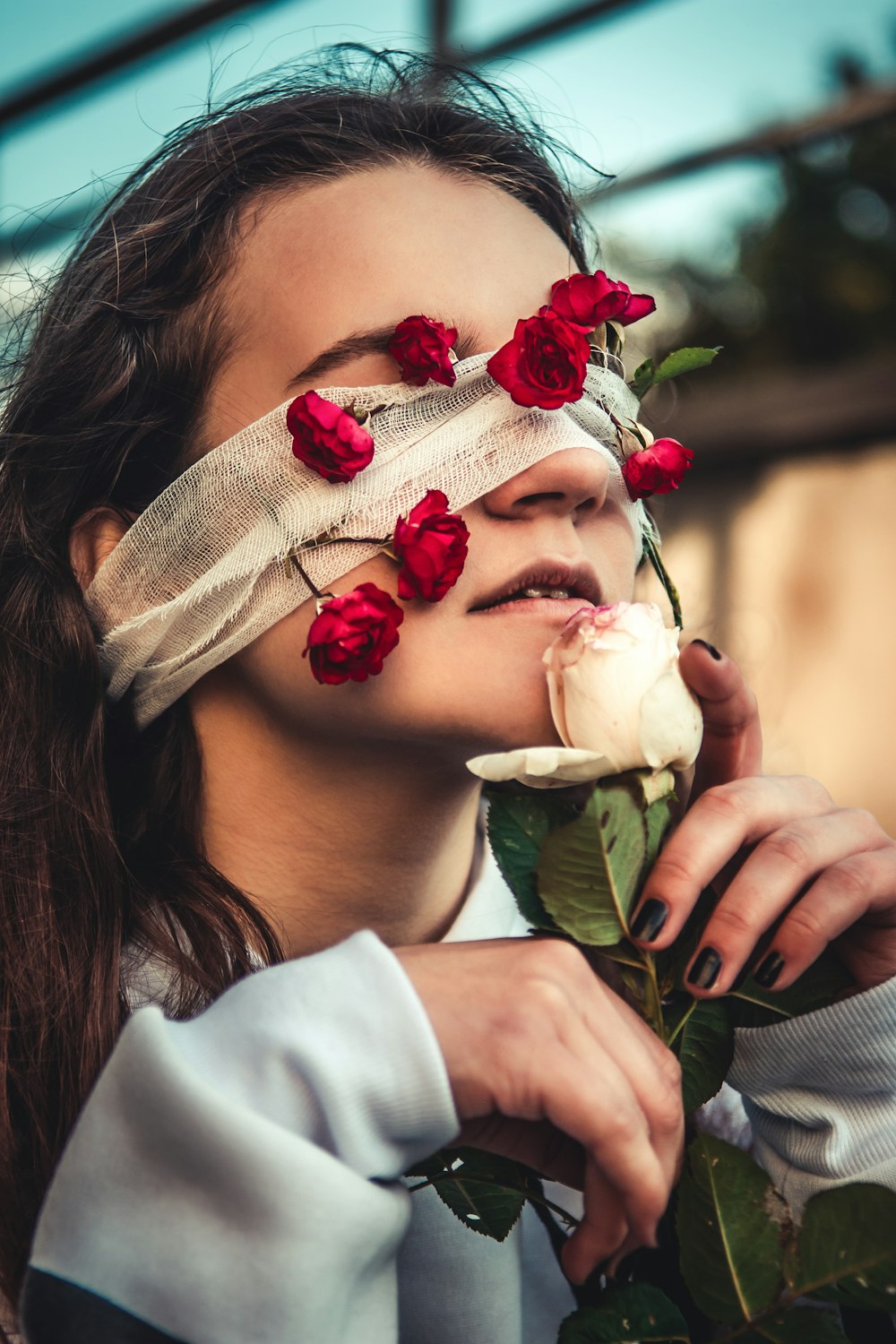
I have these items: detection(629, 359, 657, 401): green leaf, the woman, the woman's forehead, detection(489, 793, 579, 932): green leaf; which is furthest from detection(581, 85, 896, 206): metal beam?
detection(489, 793, 579, 932): green leaf

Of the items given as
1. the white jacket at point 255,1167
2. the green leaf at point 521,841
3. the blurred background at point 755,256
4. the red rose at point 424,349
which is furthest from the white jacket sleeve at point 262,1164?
the blurred background at point 755,256

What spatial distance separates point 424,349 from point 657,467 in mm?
279

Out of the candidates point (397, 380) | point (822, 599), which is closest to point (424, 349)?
point (397, 380)

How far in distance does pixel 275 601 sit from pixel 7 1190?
0.61m

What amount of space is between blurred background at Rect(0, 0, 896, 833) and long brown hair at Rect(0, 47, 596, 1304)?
58.2 inches

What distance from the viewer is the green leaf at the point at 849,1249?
2.21ft

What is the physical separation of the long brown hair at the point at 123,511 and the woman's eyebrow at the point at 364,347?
185 millimetres

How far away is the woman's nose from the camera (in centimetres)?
111

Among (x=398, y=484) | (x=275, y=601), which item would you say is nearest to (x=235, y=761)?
(x=275, y=601)

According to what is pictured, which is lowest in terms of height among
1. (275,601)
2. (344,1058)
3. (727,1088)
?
(727,1088)

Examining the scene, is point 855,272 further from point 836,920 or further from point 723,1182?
point 723,1182

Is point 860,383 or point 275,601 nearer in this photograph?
point 275,601

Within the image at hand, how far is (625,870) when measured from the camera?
0.77m

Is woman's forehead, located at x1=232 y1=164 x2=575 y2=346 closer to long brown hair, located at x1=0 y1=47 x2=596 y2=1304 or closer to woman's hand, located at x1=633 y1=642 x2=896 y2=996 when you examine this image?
long brown hair, located at x1=0 y1=47 x2=596 y2=1304
